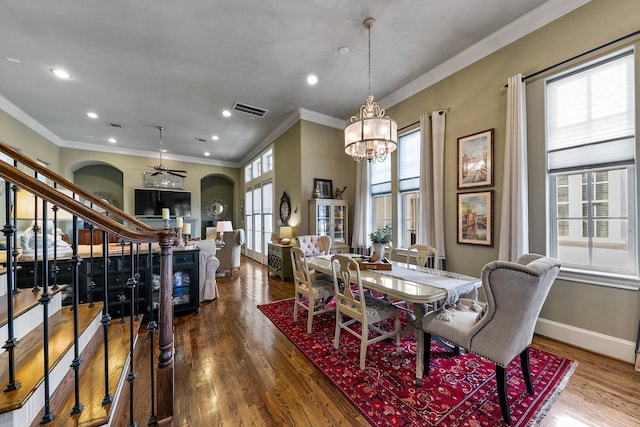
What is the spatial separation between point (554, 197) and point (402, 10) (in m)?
2.71

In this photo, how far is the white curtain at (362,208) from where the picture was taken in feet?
16.5

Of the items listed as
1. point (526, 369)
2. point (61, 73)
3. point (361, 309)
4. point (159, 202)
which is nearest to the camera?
point (526, 369)

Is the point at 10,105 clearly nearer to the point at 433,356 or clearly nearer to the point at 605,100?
the point at 433,356

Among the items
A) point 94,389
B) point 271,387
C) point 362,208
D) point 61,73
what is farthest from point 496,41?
point 61,73

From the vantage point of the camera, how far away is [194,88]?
4.16m

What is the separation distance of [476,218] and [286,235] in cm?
360

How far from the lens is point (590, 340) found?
2.44 meters

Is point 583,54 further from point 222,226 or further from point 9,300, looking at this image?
point 222,226

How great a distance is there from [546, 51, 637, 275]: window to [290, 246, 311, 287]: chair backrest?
2.81 metres

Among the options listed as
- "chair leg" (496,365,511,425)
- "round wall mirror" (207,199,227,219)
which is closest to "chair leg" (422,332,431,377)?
"chair leg" (496,365,511,425)

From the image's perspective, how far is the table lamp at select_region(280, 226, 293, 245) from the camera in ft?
17.4

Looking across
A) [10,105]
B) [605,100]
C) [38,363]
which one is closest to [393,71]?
[605,100]

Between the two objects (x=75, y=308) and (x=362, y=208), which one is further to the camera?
(x=362, y=208)

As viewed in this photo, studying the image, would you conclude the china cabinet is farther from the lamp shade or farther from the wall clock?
the lamp shade
